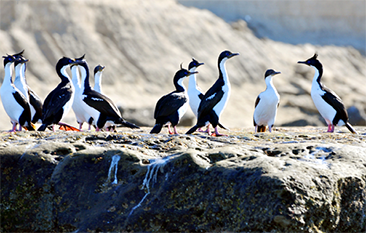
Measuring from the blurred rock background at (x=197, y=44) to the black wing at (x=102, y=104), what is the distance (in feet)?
33.1

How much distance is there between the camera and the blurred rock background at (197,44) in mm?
22578

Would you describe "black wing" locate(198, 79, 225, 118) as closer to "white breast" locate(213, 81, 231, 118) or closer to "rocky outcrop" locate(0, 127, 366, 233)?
"white breast" locate(213, 81, 231, 118)

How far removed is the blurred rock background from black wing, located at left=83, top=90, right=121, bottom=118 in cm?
1009

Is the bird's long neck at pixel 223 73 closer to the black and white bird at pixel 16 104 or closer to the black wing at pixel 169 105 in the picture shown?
the black wing at pixel 169 105

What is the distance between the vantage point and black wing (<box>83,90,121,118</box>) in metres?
9.20

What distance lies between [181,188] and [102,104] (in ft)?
15.2

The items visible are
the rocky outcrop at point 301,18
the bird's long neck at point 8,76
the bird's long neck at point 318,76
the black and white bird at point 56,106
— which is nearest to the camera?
the black and white bird at point 56,106

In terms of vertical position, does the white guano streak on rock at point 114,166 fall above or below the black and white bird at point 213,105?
below

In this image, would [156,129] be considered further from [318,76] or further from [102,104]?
[318,76]

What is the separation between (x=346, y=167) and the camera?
5.15 meters

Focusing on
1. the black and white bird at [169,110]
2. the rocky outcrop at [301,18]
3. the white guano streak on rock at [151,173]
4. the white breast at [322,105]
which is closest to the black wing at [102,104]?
the black and white bird at [169,110]

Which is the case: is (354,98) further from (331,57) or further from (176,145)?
(176,145)

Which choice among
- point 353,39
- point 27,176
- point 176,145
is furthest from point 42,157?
point 353,39

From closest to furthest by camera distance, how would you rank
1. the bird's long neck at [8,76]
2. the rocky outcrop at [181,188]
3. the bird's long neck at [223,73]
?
the rocky outcrop at [181,188] < the bird's long neck at [223,73] < the bird's long neck at [8,76]
